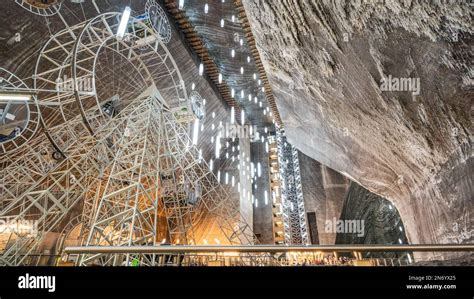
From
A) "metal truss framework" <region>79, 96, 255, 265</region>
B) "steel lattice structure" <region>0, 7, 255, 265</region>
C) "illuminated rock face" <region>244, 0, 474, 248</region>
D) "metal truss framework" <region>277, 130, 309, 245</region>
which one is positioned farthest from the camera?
"metal truss framework" <region>277, 130, 309, 245</region>

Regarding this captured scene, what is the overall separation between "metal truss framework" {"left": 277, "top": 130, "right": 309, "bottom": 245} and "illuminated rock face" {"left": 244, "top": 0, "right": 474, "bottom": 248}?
54.2 feet

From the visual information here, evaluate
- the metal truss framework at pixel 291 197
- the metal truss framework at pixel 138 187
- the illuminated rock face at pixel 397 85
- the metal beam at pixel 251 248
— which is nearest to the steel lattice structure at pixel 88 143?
the metal truss framework at pixel 138 187

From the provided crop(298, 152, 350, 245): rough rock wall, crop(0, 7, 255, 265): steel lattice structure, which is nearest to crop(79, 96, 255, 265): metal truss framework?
crop(0, 7, 255, 265): steel lattice structure

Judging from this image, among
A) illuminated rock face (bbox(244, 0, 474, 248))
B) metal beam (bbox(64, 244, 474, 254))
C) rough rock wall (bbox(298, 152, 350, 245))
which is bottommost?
metal beam (bbox(64, 244, 474, 254))

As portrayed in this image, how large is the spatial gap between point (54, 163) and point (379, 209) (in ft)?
61.3

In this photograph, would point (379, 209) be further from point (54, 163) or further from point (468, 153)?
point (54, 163)

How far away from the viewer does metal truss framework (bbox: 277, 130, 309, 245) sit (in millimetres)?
22531

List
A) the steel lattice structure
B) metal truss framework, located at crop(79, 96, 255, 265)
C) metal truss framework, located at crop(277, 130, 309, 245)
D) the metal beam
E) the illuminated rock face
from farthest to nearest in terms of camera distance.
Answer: metal truss framework, located at crop(277, 130, 309, 245)
the steel lattice structure
metal truss framework, located at crop(79, 96, 255, 265)
the illuminated rock face
the metal beam

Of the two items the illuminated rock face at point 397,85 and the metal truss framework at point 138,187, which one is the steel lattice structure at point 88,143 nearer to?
the metal truss framework at point 138,187

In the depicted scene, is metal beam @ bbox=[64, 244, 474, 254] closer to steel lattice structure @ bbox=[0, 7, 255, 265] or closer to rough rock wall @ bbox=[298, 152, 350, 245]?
steel lattice structure @ bbox=[0, 7, 255, 265]

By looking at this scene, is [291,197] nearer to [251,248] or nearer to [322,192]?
[322,192]

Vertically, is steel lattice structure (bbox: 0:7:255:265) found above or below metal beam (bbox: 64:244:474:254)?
above
